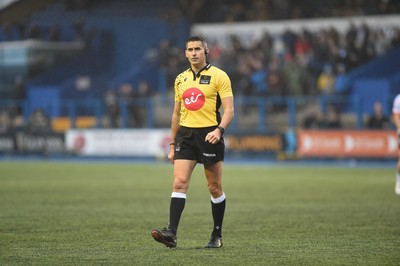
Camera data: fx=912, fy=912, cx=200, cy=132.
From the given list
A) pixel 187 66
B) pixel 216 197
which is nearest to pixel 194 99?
pixel 216 197

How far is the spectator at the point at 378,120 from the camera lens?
1173 inches

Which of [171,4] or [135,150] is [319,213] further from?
[171,4]

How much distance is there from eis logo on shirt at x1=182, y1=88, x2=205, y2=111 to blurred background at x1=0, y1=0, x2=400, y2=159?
2102 cm

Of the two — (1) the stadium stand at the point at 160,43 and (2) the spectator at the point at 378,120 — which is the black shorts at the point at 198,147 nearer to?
(2) the spectator at the point at 378,120

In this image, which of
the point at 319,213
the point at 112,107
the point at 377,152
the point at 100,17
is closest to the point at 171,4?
the point at 100,17

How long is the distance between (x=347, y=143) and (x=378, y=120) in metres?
1.69

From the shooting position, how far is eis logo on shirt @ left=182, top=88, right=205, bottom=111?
9797 millimetres

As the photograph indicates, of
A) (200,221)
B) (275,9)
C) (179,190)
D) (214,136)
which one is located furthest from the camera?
(275,9)

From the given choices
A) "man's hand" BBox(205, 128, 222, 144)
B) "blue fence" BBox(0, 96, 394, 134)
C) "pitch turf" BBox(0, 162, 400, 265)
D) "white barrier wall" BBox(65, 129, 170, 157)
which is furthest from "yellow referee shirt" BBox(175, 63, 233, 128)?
"white barrier wall" BBox(65, 129, 170, 157)

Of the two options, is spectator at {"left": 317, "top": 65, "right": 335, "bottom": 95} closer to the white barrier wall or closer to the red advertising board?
the red advertising board

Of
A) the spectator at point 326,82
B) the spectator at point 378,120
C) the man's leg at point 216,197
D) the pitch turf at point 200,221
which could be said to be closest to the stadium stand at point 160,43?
the spectator at point 326,82

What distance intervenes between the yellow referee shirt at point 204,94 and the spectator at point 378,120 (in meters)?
20.5

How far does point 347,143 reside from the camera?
3127 cm

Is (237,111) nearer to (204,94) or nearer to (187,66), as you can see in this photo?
(187,66)
